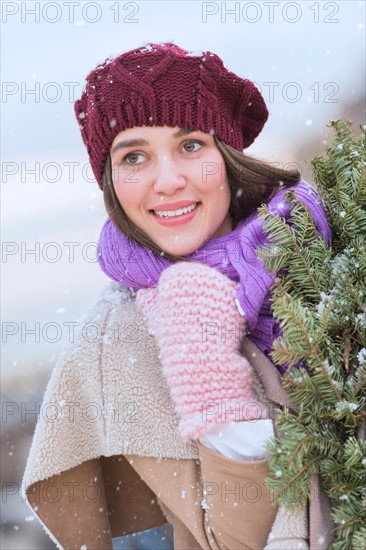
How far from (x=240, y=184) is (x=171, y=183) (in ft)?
0.65

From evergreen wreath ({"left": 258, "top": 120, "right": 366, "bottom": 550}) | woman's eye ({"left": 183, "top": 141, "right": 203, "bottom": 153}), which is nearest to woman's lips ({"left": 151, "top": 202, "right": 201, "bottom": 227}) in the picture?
woman's eye ({"left": 183, "top": 141, "right": 203, "bottom": 153})

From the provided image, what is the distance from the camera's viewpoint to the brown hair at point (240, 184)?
5.39ft

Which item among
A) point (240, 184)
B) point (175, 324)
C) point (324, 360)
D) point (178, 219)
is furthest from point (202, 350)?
point (240, 184)

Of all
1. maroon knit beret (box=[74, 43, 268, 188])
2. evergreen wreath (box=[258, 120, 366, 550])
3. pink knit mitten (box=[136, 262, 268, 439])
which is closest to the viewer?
evergreen wreath (box=[258, 120, 366, 550])

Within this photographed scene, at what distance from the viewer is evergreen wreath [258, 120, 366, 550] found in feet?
3.99

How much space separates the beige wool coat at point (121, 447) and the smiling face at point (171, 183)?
0.63 feet

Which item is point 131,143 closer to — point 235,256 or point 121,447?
point 235,256

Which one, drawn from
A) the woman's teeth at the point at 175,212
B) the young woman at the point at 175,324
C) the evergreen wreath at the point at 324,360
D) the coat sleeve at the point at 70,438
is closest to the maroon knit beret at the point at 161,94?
the young woman at the point at 175,324

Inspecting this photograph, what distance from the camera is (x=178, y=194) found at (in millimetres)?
1574

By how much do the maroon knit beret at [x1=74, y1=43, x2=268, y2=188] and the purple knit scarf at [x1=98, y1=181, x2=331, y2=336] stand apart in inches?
7.9

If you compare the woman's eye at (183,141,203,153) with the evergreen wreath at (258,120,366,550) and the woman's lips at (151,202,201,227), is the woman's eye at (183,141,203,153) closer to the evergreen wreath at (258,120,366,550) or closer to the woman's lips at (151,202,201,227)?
the woman's lips at (151,202,201,227)

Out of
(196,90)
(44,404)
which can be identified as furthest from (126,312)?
(196,90)

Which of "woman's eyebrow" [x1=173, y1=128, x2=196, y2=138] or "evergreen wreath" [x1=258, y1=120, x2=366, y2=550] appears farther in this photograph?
"woman's eyebrow" [x1=173, y1=128, x2=196, y2=138]

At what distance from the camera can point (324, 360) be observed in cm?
125
